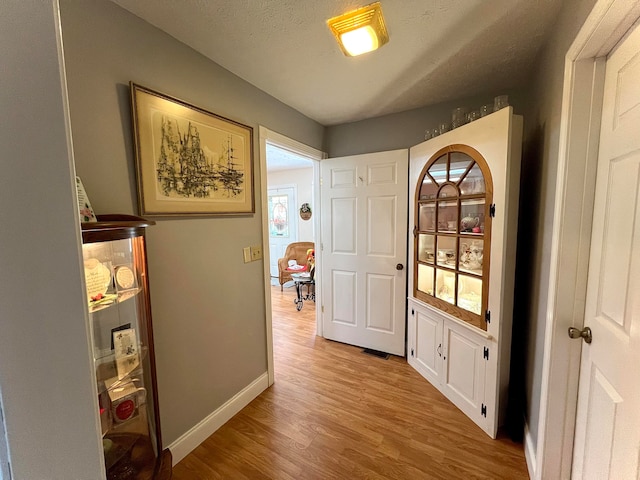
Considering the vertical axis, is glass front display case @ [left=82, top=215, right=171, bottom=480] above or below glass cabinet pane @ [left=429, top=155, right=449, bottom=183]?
below

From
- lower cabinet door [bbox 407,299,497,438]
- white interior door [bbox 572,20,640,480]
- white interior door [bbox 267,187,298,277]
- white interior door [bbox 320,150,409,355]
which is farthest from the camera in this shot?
white interior door [bbox 267,187,298,277]

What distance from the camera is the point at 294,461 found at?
1503 mm

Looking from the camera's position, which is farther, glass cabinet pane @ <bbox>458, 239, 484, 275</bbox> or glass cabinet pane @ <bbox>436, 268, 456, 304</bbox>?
glass cabinet pane @ <bbox>436, 268, 456, 304</bbox>

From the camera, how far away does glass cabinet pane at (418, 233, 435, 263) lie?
219 centimetres

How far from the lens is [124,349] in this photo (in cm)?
111

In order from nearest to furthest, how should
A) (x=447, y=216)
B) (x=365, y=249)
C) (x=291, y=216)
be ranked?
(x=447, y=216) → (x=365, y=249) → (x=291, y=216)

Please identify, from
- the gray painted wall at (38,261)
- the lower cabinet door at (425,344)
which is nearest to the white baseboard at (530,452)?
the lower cabinet door at (425,344)

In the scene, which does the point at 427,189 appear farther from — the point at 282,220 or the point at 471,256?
the point at 282,220

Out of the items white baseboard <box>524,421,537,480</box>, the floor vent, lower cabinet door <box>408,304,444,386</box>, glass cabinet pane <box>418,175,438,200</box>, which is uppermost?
glass cabinet pane <box>418,175,438,200</box>

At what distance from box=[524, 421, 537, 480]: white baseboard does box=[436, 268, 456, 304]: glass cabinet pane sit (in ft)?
2.67

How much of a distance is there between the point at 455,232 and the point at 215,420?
6.85 ft

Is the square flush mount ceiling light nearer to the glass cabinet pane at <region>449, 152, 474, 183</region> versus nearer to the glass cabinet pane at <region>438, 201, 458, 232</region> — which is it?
the glass cabinet pane at <region>449, 152, 474, 183</region>

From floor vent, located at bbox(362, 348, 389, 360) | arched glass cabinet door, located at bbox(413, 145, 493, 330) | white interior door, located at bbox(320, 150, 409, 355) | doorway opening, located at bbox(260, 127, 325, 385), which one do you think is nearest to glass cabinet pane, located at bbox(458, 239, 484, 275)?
arched glass cabinet door, located at bbox(413, 145, 493, 330)

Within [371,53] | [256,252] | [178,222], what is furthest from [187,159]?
[371,53]
